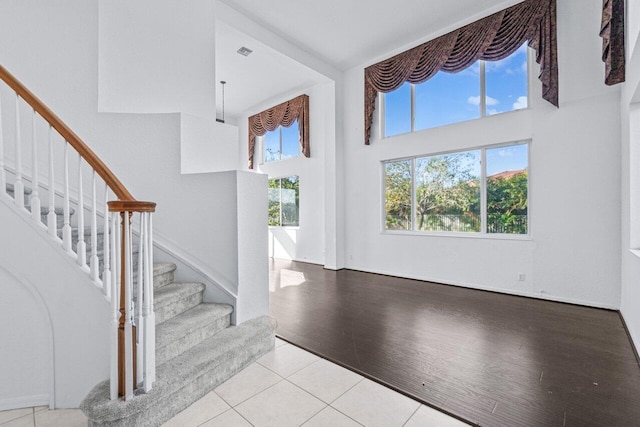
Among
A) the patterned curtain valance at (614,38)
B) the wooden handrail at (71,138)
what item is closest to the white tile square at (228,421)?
the wooden handrail at (71,138)

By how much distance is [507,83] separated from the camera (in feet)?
13.8

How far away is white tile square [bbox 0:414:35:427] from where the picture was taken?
172 cm

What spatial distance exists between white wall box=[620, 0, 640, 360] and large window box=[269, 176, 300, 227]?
18.0ft

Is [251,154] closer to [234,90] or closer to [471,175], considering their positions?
[234,90]

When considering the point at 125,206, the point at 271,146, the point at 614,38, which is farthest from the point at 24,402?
the point at 271,146

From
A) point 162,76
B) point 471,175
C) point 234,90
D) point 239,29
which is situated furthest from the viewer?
point 234,90

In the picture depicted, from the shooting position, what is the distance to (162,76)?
3.39 meters

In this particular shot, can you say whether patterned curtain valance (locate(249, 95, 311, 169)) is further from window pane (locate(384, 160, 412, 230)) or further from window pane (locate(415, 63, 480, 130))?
window pane (locate(415, 63, 480, 130))

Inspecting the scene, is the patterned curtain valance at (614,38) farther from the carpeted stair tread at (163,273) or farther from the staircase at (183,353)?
the carpeted stair tread at (163,273)

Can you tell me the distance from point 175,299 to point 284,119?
18.2 ft

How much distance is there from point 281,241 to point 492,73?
5.46 meters

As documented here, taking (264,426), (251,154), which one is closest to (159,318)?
(264,426)

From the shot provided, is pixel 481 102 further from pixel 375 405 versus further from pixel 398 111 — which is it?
pixel 375 405

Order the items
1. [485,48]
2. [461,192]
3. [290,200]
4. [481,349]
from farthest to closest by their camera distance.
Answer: [290,200], [461,192], [485,48], [481,349]
